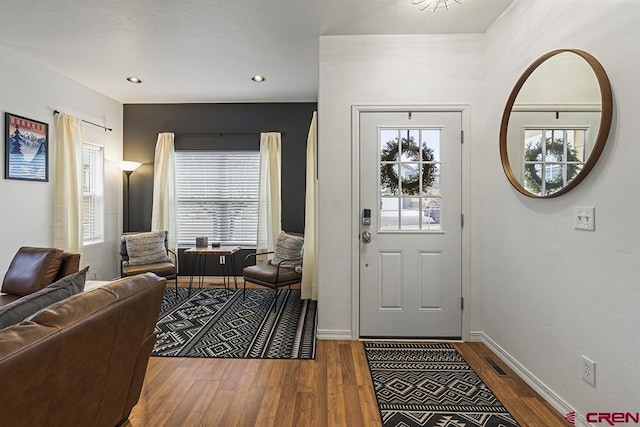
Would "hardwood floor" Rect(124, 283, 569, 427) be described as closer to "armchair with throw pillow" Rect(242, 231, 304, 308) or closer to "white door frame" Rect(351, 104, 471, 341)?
"white door frame" Rect(351, 104, 471, 341)

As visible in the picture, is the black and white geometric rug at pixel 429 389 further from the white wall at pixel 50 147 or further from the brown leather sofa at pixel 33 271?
the white wall at pixel 50 147

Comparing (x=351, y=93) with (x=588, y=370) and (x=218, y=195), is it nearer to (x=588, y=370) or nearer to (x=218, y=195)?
(x=588, y=370)

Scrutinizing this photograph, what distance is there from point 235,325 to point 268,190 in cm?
220

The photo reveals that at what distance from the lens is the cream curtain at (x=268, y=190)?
16.7 ft

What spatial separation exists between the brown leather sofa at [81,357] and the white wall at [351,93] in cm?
161

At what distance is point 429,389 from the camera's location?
7.48 ft

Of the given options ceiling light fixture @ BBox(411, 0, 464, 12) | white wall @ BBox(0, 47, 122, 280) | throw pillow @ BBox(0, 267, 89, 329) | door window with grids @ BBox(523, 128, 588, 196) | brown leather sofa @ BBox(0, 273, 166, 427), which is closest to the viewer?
brown leather sofa @ BBox(0, 273, 166, 427)

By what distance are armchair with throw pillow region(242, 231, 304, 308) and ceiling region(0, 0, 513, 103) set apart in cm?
200

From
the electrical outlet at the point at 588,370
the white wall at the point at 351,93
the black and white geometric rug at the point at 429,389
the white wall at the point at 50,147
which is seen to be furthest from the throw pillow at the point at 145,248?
the electrical outlet at the point at 588,370

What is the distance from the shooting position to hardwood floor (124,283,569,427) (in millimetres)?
1944

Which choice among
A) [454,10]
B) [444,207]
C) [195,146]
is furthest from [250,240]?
[454,10]

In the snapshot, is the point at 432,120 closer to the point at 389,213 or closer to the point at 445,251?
the point at 389,213

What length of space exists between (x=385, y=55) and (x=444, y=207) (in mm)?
1422

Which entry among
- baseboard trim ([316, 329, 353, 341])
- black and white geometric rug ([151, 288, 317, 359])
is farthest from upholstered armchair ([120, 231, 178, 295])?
baseboard trim ([316, 329, 353, 341])
